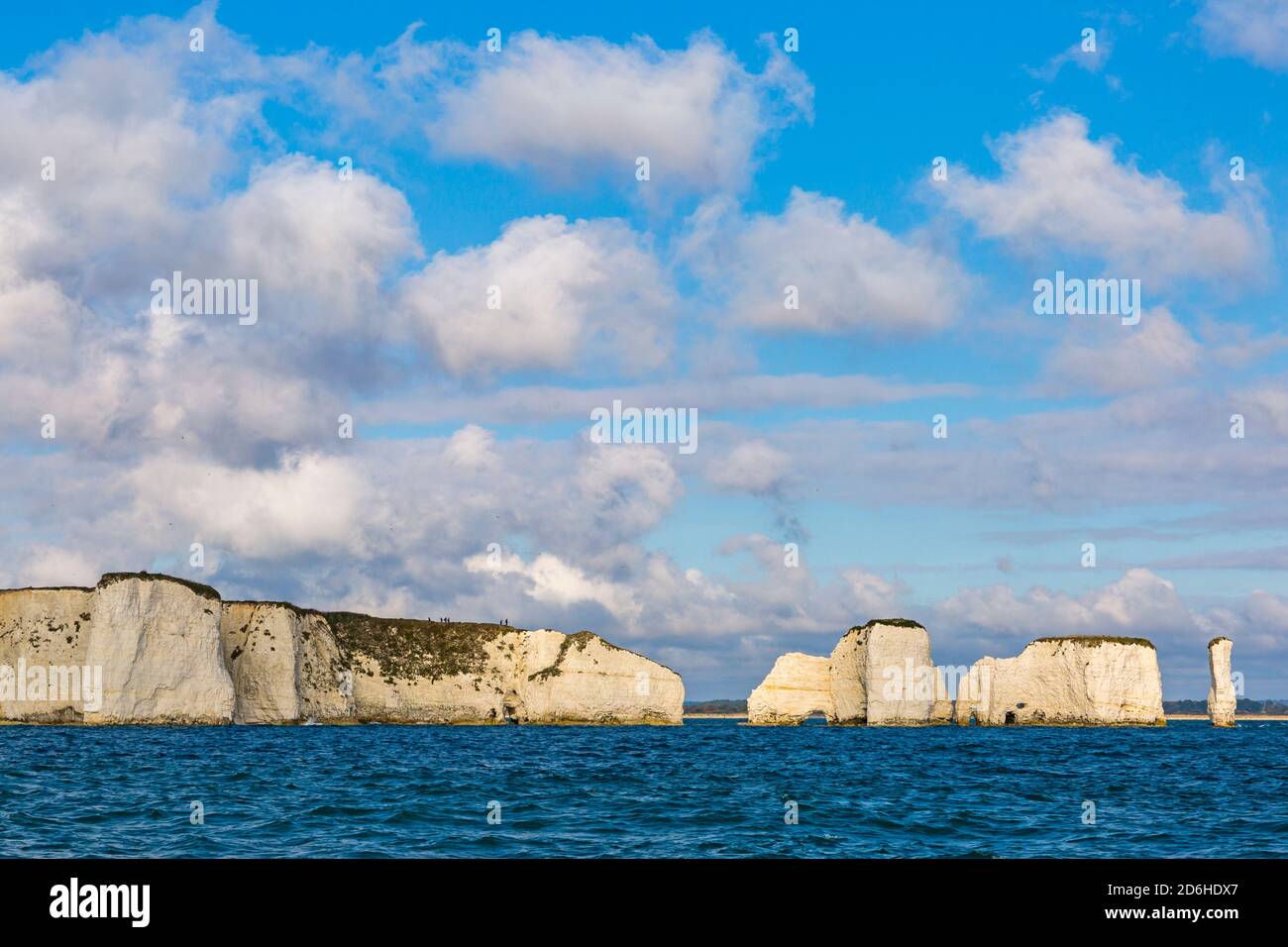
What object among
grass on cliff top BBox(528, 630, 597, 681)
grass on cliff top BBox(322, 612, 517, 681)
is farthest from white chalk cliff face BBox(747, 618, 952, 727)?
grass on cliff top BBox(322, 612, 517, 681)

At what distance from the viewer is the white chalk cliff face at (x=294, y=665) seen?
97.4 metres

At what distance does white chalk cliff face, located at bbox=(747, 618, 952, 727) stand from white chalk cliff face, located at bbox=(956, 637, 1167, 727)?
27.9 feet

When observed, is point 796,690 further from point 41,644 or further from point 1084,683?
point 41,644

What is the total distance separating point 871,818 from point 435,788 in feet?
48.1

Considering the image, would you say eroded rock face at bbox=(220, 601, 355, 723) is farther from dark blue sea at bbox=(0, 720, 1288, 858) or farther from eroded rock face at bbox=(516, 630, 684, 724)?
dark blue sea at bbox=(0, 720, 1288, 858)

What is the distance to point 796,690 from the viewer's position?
136125 millimetres

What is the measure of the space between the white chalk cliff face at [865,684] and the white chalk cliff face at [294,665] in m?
14.3

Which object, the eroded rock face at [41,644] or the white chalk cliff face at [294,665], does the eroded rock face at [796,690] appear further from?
the eroded rock face at [41,644]

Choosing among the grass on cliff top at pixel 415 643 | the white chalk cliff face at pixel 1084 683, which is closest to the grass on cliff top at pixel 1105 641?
the white chalk cliff face at pixel 1084 683

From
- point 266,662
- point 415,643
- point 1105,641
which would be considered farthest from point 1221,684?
point 266,662

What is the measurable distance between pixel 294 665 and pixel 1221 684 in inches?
4241

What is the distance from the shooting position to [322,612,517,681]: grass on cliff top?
12431 cm
